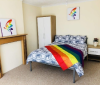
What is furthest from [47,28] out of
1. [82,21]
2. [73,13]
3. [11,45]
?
[11,45]

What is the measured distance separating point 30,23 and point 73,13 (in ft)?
6.15

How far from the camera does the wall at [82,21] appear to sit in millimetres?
3844

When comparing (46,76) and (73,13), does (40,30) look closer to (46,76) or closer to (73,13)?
(73,13)

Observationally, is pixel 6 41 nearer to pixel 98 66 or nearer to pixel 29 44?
pixel 29 44

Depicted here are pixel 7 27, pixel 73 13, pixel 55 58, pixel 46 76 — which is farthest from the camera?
pixel 73 13

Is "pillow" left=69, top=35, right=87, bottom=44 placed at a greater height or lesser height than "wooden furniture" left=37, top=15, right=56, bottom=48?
lesser

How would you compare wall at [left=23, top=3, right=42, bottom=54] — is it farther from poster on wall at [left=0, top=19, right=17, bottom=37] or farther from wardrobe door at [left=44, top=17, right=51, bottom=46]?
poster on wall at [left=0, top=19, right=17, bottom=37]

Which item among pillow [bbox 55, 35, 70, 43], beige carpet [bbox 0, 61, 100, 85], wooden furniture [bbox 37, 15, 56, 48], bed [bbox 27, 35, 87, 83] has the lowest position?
beige carpet [bbox 0, 61, 100, 85]

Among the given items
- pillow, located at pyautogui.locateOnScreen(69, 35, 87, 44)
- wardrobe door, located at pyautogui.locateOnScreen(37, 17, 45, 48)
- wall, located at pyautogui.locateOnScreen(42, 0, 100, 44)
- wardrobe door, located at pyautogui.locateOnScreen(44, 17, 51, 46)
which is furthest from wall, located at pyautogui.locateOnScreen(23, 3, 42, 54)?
pillow, located at pyautogui.locateOnScreen(69, 35, 87, 44)

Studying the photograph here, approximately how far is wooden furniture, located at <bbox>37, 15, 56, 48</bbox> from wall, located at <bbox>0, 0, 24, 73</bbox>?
3.90 ft

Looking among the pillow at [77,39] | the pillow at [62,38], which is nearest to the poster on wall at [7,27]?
the pillow at [62,38]

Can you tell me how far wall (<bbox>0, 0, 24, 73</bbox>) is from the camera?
2.96 meters

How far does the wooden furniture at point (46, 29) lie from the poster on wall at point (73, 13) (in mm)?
678

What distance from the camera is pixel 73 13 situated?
4.18 meters
